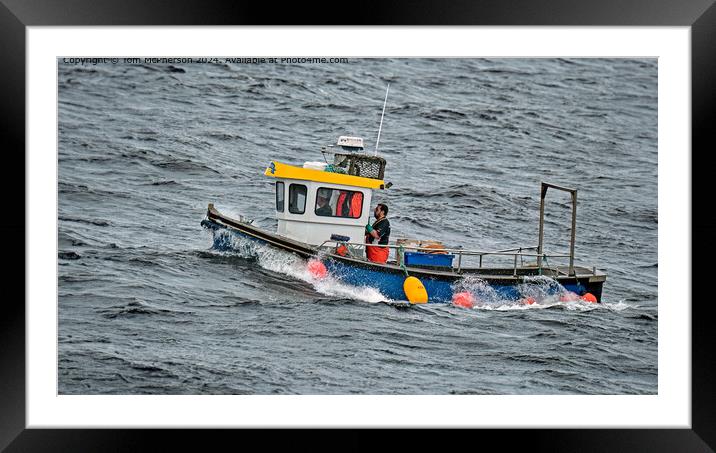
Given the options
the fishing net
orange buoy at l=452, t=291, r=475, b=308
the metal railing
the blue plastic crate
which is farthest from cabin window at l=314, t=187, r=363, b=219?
orange buoy at l=452, t=291, r=475, b=308

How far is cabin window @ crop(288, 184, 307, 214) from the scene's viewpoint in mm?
16656

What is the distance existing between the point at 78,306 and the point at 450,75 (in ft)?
18.6

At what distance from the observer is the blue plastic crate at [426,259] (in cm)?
1612

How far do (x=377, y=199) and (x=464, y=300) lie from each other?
9.33 ft

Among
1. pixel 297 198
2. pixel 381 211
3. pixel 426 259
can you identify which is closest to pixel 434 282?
pixel 426 259

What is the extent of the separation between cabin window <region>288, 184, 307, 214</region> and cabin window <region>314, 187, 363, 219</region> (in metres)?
0.20

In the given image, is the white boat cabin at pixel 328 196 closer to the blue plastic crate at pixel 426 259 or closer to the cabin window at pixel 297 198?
the cabin window at pixel 297 198

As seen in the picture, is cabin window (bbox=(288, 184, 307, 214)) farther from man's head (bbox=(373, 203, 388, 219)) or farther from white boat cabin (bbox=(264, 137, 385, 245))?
man's head (bbox=(373, 203, 388, 219))

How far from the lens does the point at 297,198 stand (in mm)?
16703
